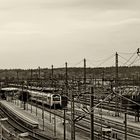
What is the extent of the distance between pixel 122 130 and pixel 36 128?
8.97 meters

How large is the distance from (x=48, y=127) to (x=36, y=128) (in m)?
2.40

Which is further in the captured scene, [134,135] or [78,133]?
[78,133]

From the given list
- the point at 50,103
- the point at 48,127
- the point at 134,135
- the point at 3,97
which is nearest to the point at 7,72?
the point at 3,97

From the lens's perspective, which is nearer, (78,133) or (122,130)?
(122,130)

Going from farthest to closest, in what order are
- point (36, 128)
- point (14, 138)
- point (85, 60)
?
point (85, 60) → point (36, 128) → point (14, 138)

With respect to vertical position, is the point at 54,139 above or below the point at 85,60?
below

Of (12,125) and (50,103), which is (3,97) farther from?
(12,125)

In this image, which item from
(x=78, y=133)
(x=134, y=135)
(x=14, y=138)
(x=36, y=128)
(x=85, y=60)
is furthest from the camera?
(x=85, y=60)

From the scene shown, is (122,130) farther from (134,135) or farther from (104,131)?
(104,131)

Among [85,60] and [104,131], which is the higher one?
[85,60]

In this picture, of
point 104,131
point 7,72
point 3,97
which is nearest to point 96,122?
point 104,131

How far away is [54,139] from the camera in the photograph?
84.5 feet

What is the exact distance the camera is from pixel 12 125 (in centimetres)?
3747

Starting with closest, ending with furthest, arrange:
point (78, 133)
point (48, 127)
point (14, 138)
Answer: point (14, 138)
point (78, 133)
point (48, 127)
